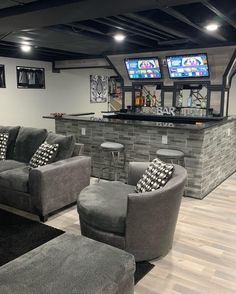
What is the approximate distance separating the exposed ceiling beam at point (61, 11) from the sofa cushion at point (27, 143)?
1.53 m

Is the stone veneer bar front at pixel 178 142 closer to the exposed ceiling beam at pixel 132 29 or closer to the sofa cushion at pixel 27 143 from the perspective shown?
the sofa cushion at pixel 27 143

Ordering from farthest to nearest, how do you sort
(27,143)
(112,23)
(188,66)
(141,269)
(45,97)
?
1. (45,97)
2. (188,66)
3. (27,143)
4. (112,23)
5. (141,269)

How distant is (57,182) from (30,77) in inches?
199

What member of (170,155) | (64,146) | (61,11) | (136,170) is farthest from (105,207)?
(61,11)

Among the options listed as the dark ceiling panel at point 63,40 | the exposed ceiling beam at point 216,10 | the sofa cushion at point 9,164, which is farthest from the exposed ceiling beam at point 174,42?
the sofa cushion at point 9,164

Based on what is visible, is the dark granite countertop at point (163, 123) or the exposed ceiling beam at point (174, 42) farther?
the exposed ceiling beam at point (174, 42)

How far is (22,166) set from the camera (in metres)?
4.17

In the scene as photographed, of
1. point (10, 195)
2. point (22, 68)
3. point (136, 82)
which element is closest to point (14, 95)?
point (22, 68)

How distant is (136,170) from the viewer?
325 cm

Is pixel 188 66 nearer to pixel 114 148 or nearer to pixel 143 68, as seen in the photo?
pixel 143 68

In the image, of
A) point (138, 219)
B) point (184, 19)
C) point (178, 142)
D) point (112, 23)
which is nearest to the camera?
point (138, 219)

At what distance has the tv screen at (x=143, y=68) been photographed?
241 inches

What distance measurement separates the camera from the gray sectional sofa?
135 inches

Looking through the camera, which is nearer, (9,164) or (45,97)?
(9,164)
